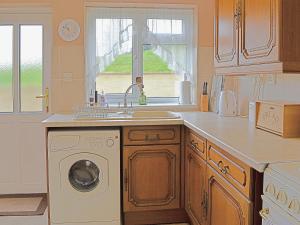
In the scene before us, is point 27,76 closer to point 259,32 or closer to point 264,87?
point 264,87

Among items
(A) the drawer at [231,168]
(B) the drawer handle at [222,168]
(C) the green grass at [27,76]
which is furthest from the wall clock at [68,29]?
(B) the drawer handle at [222,168]

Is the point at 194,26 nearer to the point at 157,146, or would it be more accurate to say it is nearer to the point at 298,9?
the point at 157,146

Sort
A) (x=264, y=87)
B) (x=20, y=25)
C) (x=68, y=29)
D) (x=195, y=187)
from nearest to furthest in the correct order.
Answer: (x=195, y=187) < (x=264, y=87) < (x=68, y=29) < (x=20, y=25)

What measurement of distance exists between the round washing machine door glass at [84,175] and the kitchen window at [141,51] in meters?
0.92

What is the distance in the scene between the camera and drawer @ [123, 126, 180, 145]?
2850mm

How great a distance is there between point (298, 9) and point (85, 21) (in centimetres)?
218

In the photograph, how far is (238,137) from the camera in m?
2.01

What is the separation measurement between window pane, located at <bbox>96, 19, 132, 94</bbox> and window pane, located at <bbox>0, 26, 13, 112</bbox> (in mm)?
855

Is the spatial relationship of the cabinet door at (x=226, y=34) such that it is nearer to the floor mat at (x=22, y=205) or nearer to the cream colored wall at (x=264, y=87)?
the cream colored wall at (x=264, y=87)

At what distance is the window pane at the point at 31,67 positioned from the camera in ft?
11.7

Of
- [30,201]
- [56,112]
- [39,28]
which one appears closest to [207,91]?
[56,112]

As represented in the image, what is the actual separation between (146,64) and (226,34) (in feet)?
4.43

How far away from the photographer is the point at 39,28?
3.58 meters

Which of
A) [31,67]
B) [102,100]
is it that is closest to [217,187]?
[102,100]
